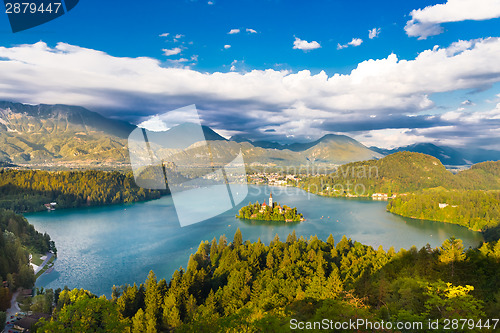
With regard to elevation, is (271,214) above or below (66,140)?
below

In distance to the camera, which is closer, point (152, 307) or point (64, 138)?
point (152, 307)

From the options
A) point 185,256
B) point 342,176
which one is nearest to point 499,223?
point 185,256

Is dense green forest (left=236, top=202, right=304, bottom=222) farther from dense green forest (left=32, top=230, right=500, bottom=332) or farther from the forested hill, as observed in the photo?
the forested hill

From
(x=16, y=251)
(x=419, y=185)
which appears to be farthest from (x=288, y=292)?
(x=419, y=185)

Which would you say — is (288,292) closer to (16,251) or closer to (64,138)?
(16,251)

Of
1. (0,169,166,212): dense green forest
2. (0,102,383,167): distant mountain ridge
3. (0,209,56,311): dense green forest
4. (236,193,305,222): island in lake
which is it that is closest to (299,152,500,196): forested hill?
(236,193,305,222): island in lake

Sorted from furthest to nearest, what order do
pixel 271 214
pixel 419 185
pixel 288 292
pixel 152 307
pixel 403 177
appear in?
pixel 403 177, pixel 419 185, pixel 271 214, pixel 152 307, pixel 288 292

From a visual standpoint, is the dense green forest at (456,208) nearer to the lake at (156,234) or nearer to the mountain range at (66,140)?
the lake at (156,234)

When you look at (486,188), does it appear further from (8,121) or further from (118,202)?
(8,121)
